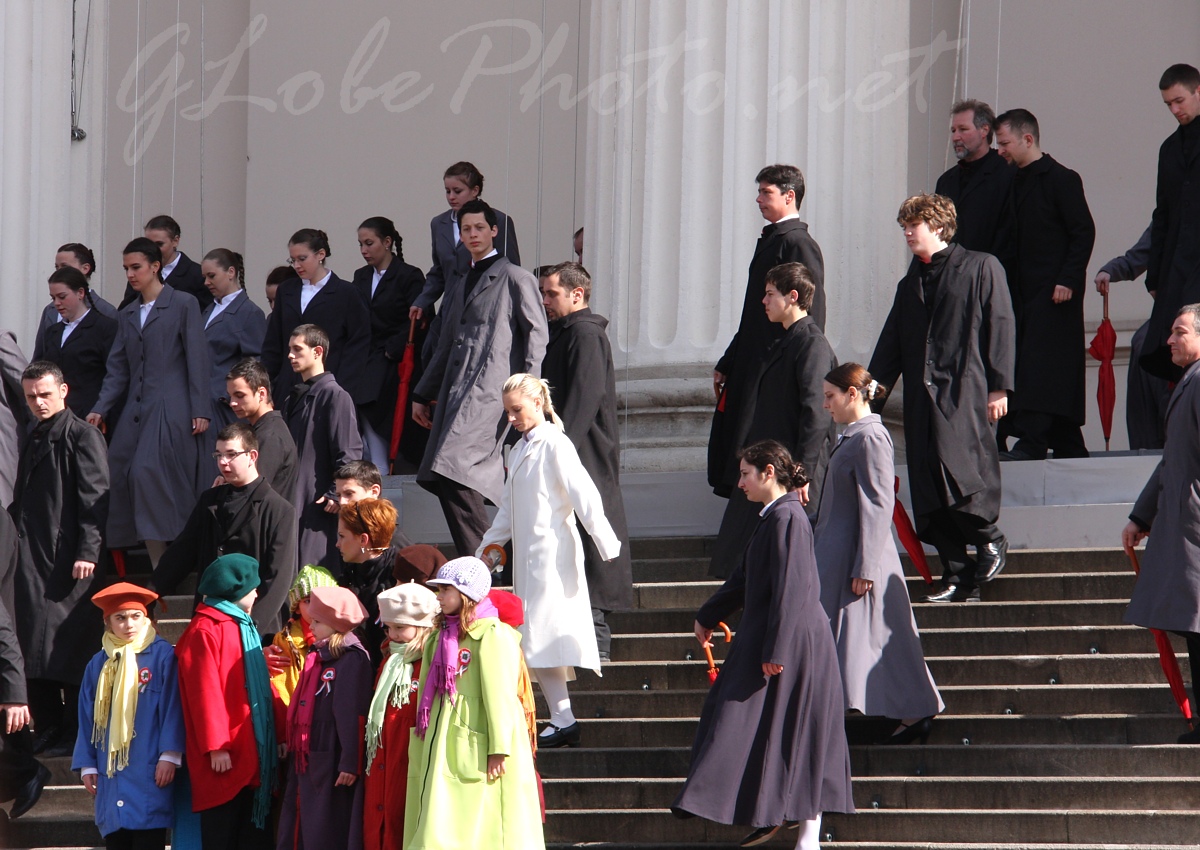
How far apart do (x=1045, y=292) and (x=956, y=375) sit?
149 cm

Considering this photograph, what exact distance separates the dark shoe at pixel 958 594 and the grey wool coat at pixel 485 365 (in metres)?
→ 2.05

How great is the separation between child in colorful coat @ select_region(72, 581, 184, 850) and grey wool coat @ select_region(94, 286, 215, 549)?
319 cm

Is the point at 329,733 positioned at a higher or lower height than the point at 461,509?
lower

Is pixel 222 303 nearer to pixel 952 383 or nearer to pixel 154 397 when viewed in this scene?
pixel 154 397

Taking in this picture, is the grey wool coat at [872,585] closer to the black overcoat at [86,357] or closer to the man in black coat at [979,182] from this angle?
the man in black coat at [979,182]

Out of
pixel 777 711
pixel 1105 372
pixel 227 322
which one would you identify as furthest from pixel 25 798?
pixel 1105 372

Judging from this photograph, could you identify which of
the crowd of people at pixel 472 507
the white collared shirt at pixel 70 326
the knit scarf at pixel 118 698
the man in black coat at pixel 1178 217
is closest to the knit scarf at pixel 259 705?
the crowd of people at pixel 472 507

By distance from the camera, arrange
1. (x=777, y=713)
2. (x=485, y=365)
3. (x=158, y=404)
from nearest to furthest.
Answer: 1. (x=777, y=713)
2. (x=485, y=365)
3. (x=158, y=404)

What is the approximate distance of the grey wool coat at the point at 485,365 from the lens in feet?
30.1

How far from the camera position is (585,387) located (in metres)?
8.71

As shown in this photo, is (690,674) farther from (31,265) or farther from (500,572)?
(31,265)

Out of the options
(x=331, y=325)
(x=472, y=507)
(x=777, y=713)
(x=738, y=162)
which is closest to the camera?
(x=777, y=713)

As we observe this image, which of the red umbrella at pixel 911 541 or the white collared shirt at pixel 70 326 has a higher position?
the white collared shirt at pixel 70 326

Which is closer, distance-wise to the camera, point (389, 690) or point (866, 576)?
point (389, 690)
